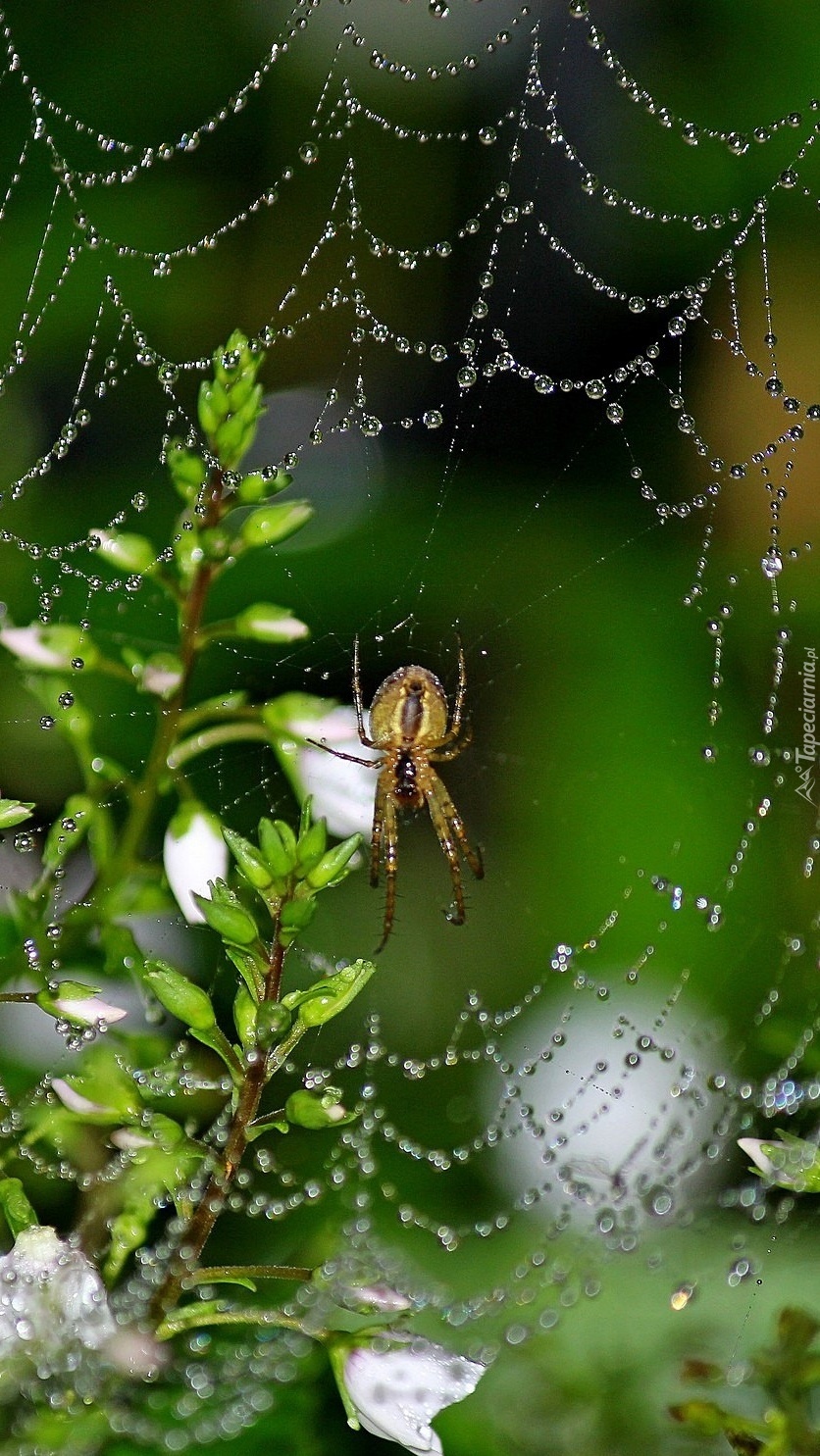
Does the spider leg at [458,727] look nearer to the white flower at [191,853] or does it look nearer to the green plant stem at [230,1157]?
the white flower at [191,853]

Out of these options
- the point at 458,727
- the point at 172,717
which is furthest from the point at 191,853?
the point at 458,727

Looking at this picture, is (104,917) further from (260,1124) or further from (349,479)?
(349,479)

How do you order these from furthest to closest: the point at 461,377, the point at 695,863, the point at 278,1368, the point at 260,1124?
the point at 695,863, the point at 461,377, the point at 278,1368, the point at 260,1124

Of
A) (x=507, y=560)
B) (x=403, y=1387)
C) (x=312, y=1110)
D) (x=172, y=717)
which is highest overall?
(x=507, y=560)

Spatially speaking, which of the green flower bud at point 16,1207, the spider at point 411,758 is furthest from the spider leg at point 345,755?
the green flower bud at point 16,1207

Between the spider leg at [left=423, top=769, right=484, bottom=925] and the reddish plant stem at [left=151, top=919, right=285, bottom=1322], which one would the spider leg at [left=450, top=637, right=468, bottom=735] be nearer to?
the spider leg at [left=423, top=769, right=484, bottom=925]

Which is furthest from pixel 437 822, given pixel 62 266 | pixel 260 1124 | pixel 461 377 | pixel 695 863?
pixel 62 266

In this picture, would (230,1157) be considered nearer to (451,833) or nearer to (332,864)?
(332,864)
